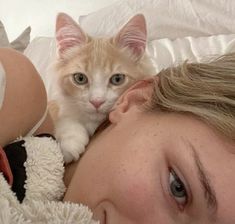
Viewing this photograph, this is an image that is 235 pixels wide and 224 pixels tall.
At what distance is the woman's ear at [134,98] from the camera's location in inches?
41.8

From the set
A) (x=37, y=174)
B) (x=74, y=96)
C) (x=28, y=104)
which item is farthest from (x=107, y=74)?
(x=37, y=174)

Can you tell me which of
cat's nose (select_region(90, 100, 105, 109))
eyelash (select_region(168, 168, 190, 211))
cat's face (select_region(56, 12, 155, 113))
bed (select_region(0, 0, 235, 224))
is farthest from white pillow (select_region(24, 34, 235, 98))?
eyelash (select_region(168, 168, 190, 211))

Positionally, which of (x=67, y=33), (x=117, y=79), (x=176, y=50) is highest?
(x=67, y=33)

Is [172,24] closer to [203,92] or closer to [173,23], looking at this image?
[173,23]

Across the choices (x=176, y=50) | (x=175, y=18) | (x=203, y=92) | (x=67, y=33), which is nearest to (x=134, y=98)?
(x=203, y=92)

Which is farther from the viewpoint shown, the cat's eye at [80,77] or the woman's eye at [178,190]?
the cat's eye at [80,77]

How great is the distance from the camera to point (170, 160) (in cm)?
88

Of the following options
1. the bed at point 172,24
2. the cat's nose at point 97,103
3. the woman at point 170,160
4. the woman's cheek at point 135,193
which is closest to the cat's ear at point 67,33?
the cat's nose at point 97,103

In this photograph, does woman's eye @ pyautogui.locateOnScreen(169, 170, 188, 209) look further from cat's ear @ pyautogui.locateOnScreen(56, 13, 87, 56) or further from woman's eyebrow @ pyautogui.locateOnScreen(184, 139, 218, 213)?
cat's ear @ pyautogui.locateOnScreen(56, 13, 87, 56)

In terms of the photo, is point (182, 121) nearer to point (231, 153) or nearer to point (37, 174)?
point (231, 153)

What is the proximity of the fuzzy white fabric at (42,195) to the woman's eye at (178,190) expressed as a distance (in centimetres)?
16

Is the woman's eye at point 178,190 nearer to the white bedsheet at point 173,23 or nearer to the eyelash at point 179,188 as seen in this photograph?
the eyelash at point 179,188

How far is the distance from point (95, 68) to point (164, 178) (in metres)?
0.59

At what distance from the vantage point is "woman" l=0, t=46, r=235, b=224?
835 mm
